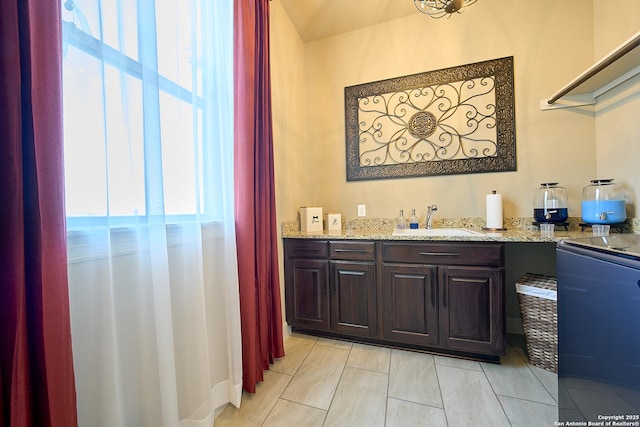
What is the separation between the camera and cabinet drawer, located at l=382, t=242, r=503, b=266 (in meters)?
1.59

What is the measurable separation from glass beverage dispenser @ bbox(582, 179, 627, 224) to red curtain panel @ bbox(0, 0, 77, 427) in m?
2.73

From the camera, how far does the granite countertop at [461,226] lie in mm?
1571

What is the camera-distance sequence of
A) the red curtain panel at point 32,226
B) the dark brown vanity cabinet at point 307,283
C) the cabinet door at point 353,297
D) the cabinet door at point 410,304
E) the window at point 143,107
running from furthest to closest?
the dark brown vanity cabinet at point 307,283 < the cabinet door at point 353,297 < the cabinet door at point 410,304 < the window at point 143,107 < the red curtain panel at point 32,226

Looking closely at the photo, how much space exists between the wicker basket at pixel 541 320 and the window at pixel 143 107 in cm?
208

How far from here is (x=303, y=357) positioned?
5.81 feet

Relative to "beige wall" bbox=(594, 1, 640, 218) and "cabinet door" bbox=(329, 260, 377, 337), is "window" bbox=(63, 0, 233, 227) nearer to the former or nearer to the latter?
"cabinet door" bbox=(329, 260, 377, 337)

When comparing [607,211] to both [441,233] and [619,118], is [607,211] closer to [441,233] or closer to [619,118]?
[619,118]

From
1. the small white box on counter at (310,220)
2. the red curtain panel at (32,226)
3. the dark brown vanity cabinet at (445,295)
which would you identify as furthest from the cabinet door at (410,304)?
the red curtain panel at (32,226)

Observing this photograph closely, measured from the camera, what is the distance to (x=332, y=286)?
1.94m

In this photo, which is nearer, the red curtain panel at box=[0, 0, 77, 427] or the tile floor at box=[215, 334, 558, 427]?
the red curtain panel at box=[0, 0, 77, 427]

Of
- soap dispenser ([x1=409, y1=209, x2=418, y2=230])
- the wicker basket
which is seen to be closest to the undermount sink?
soap dispenser ([x1=409, y1=209, x2=418, y2=230])

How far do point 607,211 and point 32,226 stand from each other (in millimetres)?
2766

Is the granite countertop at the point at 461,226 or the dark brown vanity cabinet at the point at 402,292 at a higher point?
the granite countertop at the point at 461,226

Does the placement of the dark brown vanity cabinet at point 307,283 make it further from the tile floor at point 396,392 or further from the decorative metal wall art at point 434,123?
the decorative metal wall art at point 434,123
